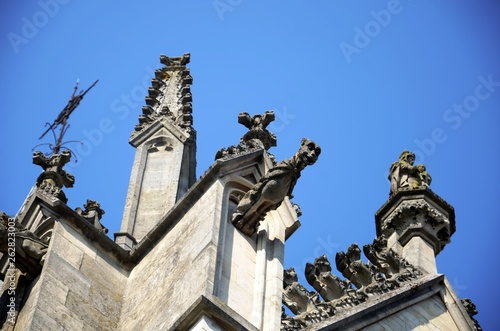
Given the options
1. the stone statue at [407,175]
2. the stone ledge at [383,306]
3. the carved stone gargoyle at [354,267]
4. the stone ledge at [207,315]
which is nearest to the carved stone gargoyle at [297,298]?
the stone ledge at [383,306]

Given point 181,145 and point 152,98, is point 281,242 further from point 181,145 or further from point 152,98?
point 152,98

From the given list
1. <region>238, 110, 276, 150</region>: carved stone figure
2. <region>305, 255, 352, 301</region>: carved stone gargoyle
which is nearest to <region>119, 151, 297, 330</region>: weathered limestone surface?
<region>238, 110, 276, 150</region>: carved stone figure

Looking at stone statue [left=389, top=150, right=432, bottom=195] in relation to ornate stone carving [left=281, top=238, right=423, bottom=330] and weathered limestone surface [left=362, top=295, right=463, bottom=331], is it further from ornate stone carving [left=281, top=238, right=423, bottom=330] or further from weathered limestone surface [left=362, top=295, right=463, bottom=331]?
weathered limestone surface [left=362, top=295, right=463, bottom=331]

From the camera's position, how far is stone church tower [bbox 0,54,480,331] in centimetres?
1658

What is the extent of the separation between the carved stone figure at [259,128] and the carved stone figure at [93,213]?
177 cm

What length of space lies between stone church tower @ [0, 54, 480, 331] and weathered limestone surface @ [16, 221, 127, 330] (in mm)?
15

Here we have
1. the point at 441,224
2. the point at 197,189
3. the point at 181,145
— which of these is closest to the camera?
the point at 197,189

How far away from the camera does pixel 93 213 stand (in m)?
18.5

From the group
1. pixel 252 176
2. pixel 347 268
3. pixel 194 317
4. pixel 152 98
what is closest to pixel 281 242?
pixel 252 176

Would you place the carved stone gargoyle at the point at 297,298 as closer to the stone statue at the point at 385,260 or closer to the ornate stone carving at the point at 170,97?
the stone statue at the point at 385,260

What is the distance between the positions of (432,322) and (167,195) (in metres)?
3.89

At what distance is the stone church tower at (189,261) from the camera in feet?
54.4

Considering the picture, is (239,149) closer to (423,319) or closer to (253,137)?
(253,137)

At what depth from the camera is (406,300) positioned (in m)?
21.2
